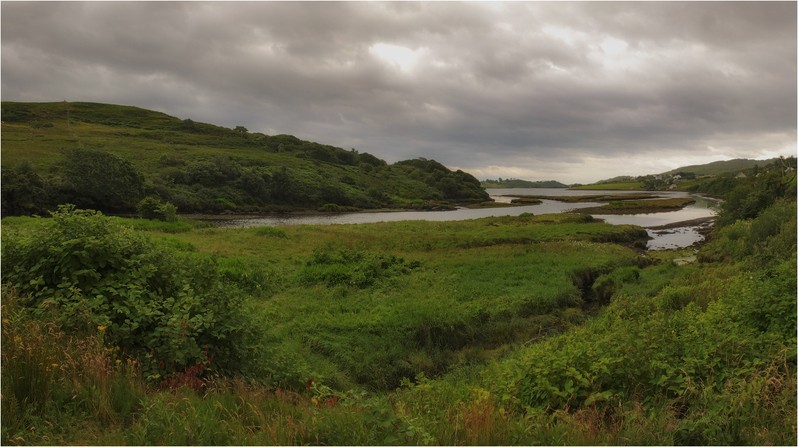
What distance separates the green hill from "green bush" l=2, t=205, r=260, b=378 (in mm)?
70826

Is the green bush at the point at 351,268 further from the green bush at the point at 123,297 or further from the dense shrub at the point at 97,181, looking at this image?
the dense shrub at the point at 97,181

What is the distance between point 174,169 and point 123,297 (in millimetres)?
107669

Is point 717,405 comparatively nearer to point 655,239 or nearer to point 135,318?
point 135,318

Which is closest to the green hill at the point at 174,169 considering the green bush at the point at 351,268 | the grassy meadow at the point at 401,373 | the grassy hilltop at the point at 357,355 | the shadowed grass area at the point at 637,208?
the shadowed grass area at the point at 637,208

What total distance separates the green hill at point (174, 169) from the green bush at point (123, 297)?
7083 centimetres

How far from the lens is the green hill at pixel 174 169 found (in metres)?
73.6

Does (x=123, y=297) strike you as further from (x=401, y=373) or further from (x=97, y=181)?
(x=97, y=181)

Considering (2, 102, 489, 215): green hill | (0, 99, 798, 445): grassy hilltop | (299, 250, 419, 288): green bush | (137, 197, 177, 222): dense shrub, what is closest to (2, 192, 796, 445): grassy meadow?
(0, 99, 798, 445): grassy hilltop

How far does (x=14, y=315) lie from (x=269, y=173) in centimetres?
11801

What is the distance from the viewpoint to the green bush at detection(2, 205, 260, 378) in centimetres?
741

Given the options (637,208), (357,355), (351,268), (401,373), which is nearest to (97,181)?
(351,268)

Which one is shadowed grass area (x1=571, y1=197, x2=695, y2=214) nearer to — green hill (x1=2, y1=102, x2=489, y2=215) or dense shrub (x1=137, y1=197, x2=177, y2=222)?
green hill (x1=2, y1=102, x2=489, y2=215)

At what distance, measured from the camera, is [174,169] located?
104 m

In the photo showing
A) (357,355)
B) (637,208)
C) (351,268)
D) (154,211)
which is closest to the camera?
(357,355)
